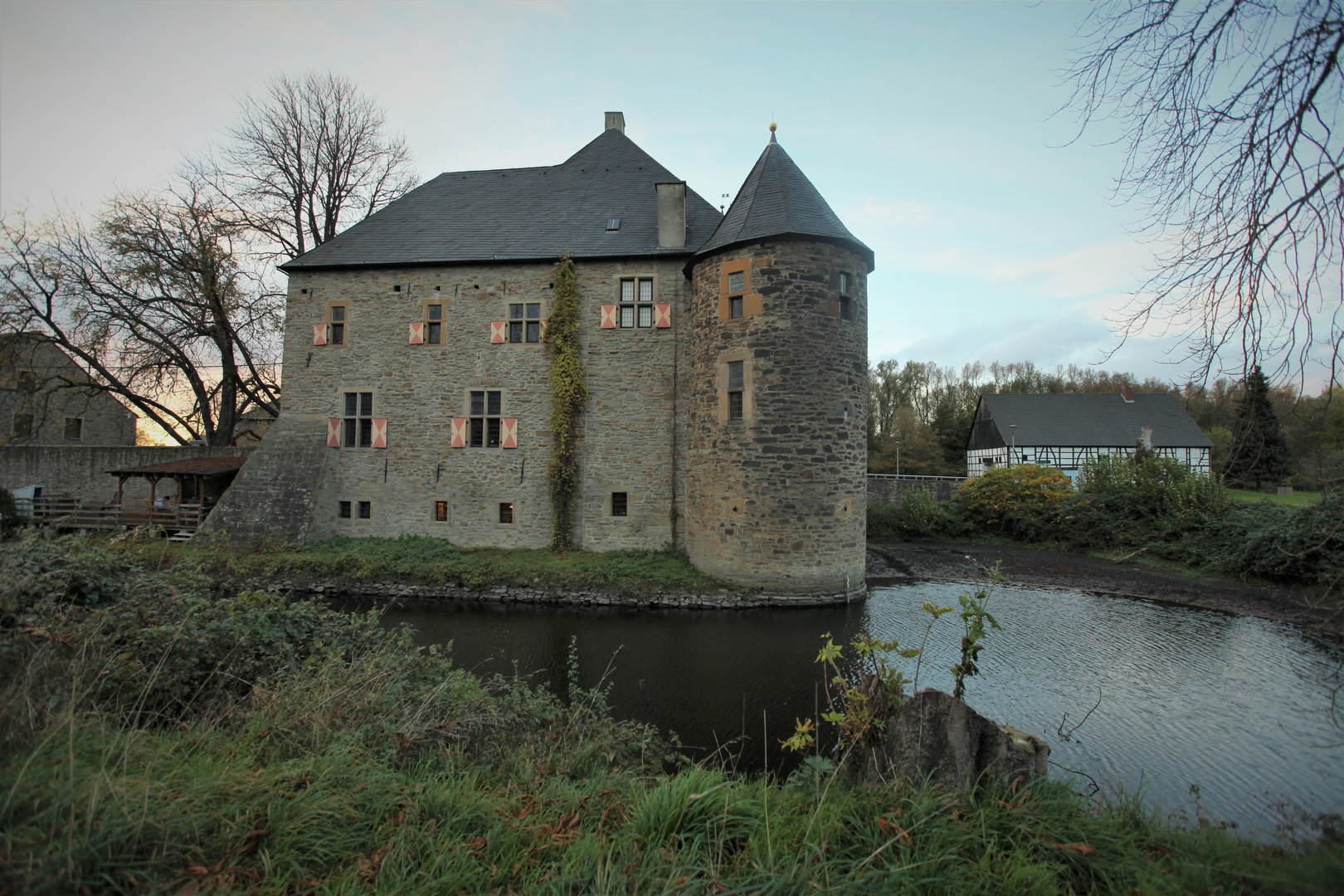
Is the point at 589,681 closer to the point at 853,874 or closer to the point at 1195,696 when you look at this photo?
the point at 853,874

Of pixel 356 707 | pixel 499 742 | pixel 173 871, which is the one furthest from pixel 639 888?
pixel 356 707

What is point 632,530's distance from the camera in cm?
1175

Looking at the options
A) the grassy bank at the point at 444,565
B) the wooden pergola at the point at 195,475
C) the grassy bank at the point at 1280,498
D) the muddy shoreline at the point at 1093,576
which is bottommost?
the muddy shoreline at the point at 1093,576

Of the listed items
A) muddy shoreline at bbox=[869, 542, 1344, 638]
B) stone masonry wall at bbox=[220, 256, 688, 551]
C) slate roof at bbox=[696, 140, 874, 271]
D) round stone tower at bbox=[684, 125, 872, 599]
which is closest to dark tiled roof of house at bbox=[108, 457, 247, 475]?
stone masonry wall at bbox=[220, 256, 688, 551]

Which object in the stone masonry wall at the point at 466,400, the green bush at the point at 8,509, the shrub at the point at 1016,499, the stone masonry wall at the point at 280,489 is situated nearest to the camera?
the stone masonry wall at the point at 466,400

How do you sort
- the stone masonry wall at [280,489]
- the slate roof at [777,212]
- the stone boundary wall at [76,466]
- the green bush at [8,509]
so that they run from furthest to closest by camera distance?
the stone boundary wall at [76,466] → the green bush at [8,509] → the stone masonry wall at [280,489] → the slate roof at [777,212]

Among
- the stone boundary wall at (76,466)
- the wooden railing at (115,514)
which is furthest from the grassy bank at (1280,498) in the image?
the stone boundary wall at (76,466)

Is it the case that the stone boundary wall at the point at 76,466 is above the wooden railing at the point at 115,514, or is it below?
above

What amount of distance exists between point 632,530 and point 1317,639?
1024 centimetres

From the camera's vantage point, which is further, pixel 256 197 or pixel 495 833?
pixel 256 197

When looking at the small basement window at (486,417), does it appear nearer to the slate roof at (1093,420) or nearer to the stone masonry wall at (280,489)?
the stone masonry wall at (280,489)

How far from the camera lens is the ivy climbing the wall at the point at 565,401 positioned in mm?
11695

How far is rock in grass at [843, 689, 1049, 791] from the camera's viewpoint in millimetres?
2699

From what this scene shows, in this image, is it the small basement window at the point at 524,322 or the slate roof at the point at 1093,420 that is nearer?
the small basement window at the point at 524,322
